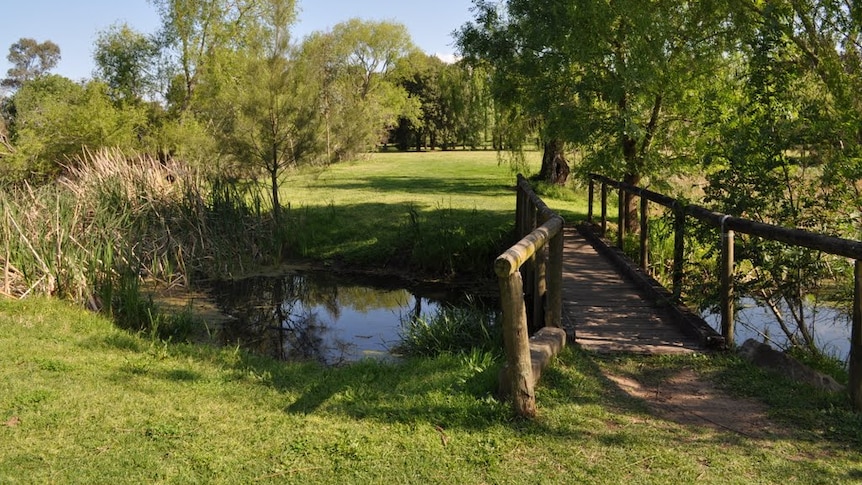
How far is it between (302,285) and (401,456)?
8550mm

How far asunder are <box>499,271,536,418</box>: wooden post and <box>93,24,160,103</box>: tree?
22985mm

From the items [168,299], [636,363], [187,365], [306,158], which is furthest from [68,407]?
[306,158]

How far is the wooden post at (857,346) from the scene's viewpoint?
4.03 meters

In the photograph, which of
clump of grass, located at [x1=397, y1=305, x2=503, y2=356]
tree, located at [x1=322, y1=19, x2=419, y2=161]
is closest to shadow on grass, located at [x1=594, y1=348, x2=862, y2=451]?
clump of grass, located at [x1=397, y1=305, x2=503, y2=356]

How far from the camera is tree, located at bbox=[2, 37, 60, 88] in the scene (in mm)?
74438

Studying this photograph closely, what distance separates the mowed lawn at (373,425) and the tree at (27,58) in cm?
8208

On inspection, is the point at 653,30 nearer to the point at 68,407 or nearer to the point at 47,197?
the point at 68,407

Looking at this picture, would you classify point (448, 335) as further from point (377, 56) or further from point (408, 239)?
point (377, 56)

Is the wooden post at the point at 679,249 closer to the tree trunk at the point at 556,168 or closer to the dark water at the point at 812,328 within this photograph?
the dark water at the point at 812,328

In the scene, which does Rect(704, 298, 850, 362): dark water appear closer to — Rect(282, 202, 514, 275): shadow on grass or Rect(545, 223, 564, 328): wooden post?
Rect(545, 223, 564, 328): wooden post

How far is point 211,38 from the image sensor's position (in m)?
26.4

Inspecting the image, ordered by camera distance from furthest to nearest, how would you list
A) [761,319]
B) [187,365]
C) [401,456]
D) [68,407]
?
[761,319]
[187,365]
[68,407]
[401,456]

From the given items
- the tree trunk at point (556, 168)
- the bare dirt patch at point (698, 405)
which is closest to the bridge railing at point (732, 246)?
the bare dirt patch at point (698, 405)

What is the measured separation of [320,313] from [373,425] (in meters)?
6.36
